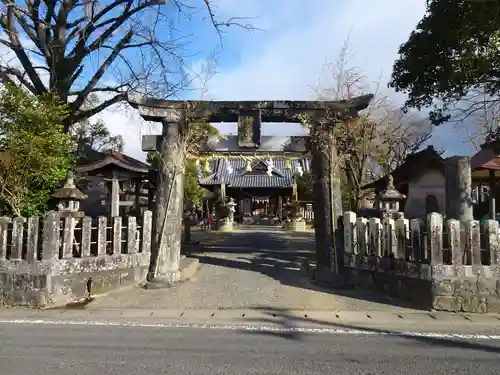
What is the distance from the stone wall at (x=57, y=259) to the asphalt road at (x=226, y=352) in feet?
7.11

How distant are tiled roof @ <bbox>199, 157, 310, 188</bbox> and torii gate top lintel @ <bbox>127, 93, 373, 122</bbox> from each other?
2879 centimetres

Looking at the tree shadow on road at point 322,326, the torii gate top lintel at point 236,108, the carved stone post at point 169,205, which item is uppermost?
the torii gate top lintel at point 236,108

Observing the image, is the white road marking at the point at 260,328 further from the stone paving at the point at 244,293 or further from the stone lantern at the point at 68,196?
the stone lantern at the point at 68,196

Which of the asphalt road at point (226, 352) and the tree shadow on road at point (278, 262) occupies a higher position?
the tree shadow on road at point (278, 262)

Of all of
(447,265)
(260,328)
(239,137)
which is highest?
(239,137)

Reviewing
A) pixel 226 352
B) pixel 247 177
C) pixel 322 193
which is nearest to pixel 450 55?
pixel 322 193

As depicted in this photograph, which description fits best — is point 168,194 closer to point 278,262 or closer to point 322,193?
point 322,193

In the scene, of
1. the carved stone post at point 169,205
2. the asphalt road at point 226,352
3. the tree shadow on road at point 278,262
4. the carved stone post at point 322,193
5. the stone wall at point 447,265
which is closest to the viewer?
the asphalt road at point 226,352

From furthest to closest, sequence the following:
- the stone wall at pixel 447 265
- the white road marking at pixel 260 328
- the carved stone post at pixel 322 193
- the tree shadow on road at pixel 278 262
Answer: the carved stone post at pixel 322 193, the tree shadow on road at pixel 278 262, the stone wall at pixel 447 265, the white road marking at pixel 260 328

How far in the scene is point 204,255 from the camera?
57.6 feet

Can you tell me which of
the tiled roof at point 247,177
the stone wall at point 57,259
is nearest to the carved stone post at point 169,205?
the stone wall at point 57,259

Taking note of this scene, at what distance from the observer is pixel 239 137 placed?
13.3 metres

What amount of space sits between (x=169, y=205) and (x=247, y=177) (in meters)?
31.9

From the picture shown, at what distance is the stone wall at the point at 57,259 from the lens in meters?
10.1
